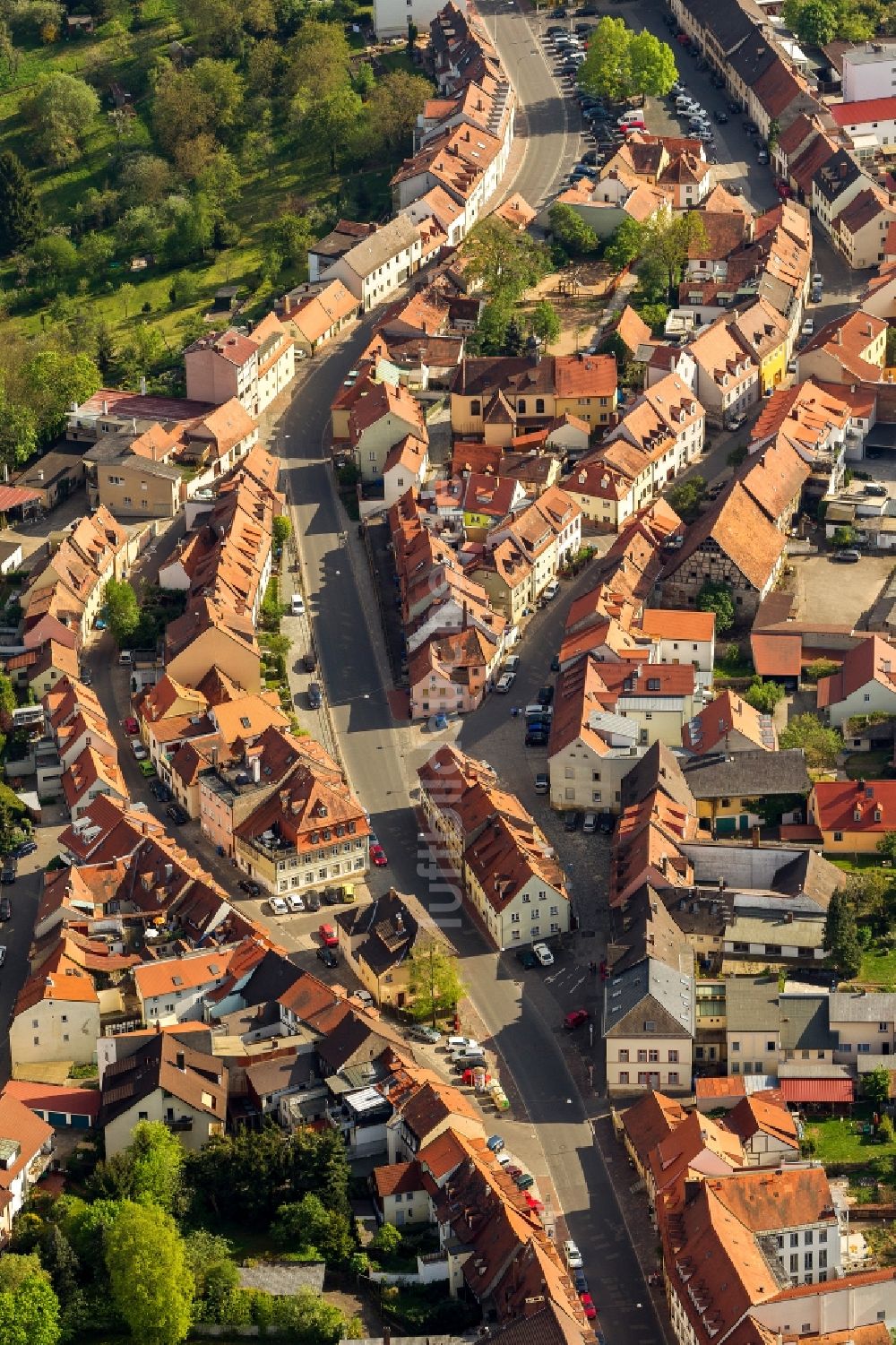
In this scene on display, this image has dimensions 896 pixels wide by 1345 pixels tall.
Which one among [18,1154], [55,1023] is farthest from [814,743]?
[18,1154]

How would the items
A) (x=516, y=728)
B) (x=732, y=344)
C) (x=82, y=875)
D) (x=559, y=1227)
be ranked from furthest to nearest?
(x=732, y=344) < (x=516, y=728) < (x=82, y=875) < (x=559, y=1227)

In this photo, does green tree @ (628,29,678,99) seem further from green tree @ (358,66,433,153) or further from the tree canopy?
green tree @ (358,66,433,153)

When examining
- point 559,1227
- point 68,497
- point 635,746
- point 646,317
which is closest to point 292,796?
point 635,746

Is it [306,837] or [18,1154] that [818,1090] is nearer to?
[306,837]

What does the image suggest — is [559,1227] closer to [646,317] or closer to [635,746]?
[635,746]

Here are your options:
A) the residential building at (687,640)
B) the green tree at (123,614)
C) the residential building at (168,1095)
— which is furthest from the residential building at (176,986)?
the residential building at (687,640)
